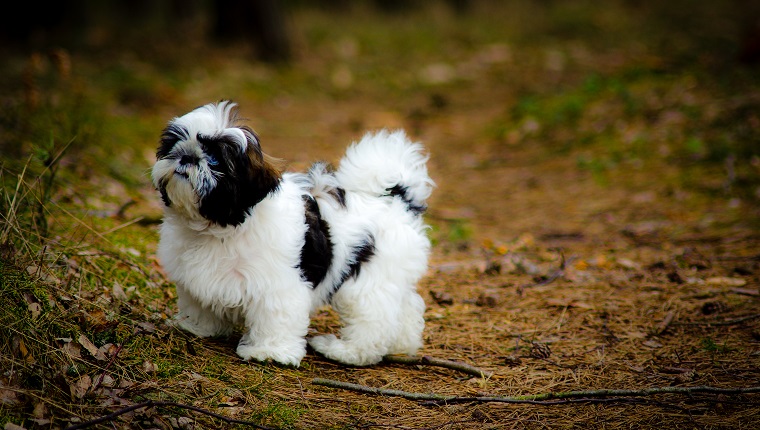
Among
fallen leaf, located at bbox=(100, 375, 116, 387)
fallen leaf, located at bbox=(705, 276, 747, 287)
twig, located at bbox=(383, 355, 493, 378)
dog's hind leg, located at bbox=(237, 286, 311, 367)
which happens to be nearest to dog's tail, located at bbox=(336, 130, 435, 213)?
dog's hind leg, located at bbox=(237, 286, 311, 367)

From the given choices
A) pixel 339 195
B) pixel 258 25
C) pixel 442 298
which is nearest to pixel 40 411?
pixel 339 195

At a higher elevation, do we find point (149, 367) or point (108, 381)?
point (149, 367)

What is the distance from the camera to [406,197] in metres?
4.15

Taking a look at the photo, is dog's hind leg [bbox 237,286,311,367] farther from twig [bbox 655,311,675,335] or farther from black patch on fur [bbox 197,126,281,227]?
twig [bbox 655,311,675,335]

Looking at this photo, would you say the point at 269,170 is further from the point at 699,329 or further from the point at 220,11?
the point at 220,11

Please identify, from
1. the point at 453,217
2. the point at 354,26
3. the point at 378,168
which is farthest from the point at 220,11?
the point at 378,168

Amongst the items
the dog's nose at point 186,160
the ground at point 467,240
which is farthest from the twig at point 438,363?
the dog's nose at point 186,160

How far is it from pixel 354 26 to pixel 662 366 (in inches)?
601

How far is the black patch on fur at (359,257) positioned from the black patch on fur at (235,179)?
0.65 meters

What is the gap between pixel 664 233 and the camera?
6.24 meters

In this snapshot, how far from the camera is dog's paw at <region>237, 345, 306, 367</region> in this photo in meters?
3.72

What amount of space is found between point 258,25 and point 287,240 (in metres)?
11.0

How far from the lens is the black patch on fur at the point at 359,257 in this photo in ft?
12.7

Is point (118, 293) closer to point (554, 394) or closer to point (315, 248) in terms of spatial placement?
point (315, 248)
